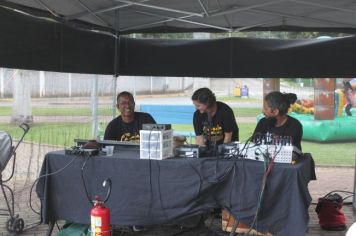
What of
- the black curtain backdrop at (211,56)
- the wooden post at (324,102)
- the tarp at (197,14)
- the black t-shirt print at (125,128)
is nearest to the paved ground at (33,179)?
the black t-shirt print at (125,128)

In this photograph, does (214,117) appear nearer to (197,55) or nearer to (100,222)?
(197,55)

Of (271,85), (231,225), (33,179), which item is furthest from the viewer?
(271,85)

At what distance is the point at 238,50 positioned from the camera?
551 cm

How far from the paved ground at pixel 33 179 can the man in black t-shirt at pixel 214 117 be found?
84 centimetres

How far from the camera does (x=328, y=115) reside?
10016 millimetres

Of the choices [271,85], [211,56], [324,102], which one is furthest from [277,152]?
[324,102]

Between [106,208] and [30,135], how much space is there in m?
4.40

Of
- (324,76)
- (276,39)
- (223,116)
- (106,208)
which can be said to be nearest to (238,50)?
(276,39)

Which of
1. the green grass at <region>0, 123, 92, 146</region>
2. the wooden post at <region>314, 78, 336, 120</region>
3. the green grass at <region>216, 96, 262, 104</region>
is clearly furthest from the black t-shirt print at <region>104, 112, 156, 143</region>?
the wooden post at <region>314, 78, 336, 120</region>

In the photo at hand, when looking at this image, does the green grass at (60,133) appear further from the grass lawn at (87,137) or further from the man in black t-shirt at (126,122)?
the man in black t-shirt at (126,122)

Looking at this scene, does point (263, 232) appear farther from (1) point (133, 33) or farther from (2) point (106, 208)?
(1) point (133, 33)

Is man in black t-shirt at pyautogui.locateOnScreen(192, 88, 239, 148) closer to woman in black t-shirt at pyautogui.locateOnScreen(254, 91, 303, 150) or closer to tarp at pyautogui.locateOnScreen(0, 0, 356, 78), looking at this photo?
woman in black t-shirt at pyautogui.locateOnScreen(254, 91, 303, 150)

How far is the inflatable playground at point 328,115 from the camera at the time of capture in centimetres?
984

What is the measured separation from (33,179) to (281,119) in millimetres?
3726
